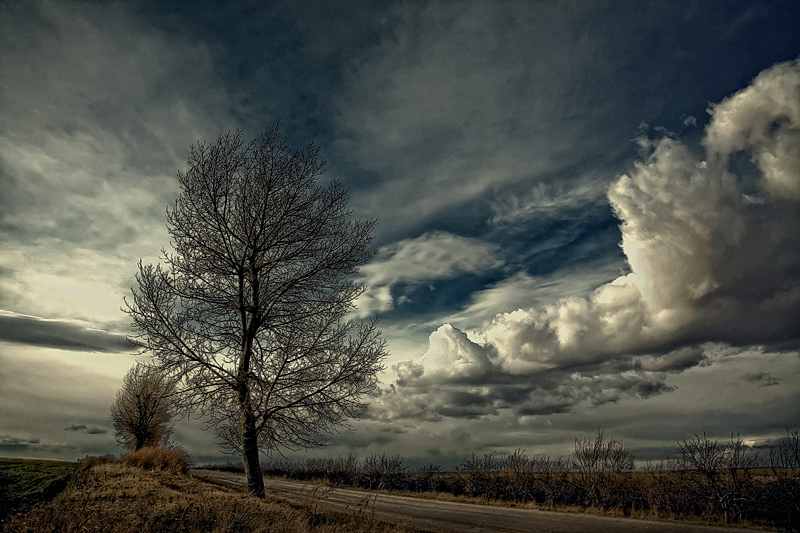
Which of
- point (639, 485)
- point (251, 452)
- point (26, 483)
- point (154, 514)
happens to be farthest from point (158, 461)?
point (639, 485)

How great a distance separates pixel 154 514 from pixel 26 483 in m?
6.40

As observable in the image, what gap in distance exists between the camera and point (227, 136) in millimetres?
12344

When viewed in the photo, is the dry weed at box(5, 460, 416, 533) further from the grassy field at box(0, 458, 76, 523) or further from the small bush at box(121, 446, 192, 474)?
the small bush at box(121, 446, 192, 474)

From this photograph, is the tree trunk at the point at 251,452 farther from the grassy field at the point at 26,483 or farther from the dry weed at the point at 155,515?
the grassy field at the point at 26,483

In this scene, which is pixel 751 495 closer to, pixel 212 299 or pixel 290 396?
pixel 290 396

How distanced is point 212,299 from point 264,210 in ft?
9.23

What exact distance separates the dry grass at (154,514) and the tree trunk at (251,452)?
2.49 ft

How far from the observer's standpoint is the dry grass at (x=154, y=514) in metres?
6.80

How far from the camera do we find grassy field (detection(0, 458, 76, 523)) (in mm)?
8836

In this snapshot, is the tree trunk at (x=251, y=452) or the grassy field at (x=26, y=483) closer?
the grassy field at (x=26, y=483)

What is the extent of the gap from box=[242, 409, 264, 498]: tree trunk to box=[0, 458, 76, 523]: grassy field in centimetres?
412

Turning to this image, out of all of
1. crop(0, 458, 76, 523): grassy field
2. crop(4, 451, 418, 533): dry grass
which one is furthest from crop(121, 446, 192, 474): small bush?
crop(4, 451, 418, 533): dry grass

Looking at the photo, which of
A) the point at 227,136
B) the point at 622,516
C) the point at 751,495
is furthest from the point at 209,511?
the point at 751,495

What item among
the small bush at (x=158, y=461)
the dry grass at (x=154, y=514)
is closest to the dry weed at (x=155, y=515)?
the dry grass at (x=154, y=514)
